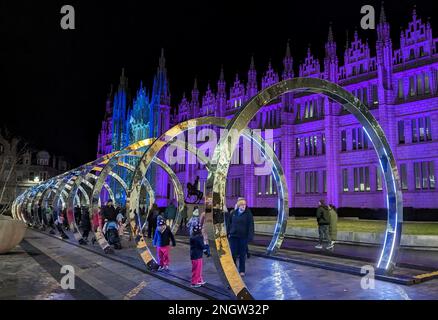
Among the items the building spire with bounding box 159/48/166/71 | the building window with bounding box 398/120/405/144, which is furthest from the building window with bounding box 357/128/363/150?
the building spire with bounding box 159/48/166/71

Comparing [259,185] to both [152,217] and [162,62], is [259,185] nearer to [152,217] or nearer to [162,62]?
[152,217]

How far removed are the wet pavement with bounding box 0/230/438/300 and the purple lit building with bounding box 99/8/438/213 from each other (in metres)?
26.2

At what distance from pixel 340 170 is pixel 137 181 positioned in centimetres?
3129

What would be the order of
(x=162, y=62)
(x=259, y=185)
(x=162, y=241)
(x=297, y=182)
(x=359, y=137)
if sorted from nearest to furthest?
(x=162, y=241) → (x=359, y=137) → (x=297, y=182) → (x=259, y=185) → (x=162, y=62)

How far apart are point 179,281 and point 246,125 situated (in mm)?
3813

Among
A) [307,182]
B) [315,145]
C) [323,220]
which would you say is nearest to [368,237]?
[323,220]

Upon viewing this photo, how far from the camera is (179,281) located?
28.0ft

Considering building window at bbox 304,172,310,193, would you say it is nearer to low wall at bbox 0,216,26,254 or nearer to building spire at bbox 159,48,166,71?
low wall at bbox 0,216,26,254

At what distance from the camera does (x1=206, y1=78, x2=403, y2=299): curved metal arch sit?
662cm

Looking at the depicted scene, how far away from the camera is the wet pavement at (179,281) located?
287 inches

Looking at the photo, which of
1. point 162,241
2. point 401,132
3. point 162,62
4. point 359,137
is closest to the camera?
point 162,241
